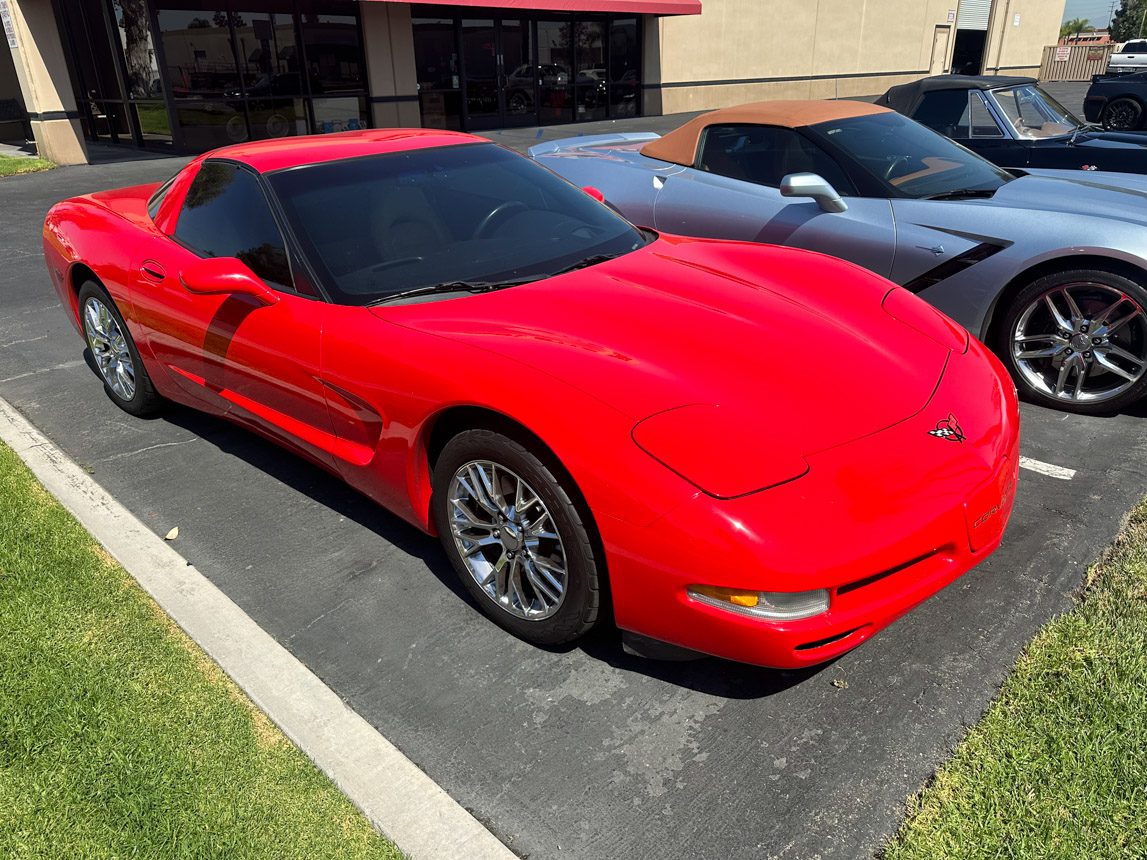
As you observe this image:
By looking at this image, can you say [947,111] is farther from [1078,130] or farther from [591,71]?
[591,71]

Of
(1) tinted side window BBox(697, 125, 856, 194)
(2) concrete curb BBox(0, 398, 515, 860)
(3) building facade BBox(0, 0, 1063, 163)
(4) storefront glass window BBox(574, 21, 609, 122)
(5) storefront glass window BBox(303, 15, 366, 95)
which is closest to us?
(2) concrete curb BBox(0, 398, 515, 860)

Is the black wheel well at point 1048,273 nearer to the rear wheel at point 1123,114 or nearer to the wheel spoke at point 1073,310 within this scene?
the wheel spoke at point 1073,310

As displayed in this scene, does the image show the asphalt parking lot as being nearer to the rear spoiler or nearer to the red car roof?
the red car roof

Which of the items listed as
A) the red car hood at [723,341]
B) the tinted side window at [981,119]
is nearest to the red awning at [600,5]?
the tinted side window at [981,119]

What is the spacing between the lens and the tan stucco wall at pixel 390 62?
18469mm

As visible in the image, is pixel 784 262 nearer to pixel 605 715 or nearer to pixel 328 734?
pixel 605 715

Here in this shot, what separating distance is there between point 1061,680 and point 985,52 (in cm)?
3878

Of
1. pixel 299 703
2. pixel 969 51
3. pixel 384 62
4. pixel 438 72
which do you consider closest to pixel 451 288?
pixel 299 703

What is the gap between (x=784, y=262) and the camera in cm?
355

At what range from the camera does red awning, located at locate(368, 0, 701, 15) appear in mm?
18000

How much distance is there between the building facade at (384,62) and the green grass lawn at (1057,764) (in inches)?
681

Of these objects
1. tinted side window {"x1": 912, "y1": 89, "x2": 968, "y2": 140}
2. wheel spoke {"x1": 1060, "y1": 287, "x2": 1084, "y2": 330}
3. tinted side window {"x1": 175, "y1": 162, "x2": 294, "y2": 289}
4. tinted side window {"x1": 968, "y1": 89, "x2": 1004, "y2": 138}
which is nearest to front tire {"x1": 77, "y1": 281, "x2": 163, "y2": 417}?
tinted side window {"x1": 175, "y1": 162, "x2": 294, "y2": 289}

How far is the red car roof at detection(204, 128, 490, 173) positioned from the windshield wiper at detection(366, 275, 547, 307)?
0.92m

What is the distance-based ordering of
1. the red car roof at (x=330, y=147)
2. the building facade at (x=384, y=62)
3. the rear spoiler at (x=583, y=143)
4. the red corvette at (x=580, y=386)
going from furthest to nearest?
the building facade at (x=384, y=62), the rear spoiler at (x=583, y=143), the red car roof at (x=330, y=147), the red corvette at (x=580, y=386)
